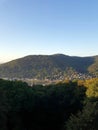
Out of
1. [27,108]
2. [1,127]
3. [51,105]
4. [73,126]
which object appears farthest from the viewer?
[51,105]

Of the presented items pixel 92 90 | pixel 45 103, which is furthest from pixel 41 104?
pixel 92 90

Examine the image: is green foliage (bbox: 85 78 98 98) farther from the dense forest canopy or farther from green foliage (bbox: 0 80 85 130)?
green foliage (bbox: 0 80 85 130)

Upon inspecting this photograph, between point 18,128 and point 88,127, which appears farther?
point 18,128

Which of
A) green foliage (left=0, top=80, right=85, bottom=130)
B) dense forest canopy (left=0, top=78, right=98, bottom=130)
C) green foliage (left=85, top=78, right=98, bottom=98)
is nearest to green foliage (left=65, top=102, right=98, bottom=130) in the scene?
dense forest canopy (left=0, top=78, right=98, bottom=130)

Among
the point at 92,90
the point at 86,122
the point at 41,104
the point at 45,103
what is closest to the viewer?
the point at 86,122

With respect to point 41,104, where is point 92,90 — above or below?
above

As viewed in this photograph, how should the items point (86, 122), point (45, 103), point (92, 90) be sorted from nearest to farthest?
1. point (86, 122)
2. point (92, 90)
3. point (45, 103)

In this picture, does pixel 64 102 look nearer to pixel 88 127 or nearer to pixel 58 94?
pixel 58 94

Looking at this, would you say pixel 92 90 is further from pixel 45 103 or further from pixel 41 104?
pixel 41 104

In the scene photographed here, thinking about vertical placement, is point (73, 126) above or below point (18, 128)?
above

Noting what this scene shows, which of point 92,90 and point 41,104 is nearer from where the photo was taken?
point 41,104

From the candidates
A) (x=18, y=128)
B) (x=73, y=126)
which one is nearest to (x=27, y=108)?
(x=18, y=128)
